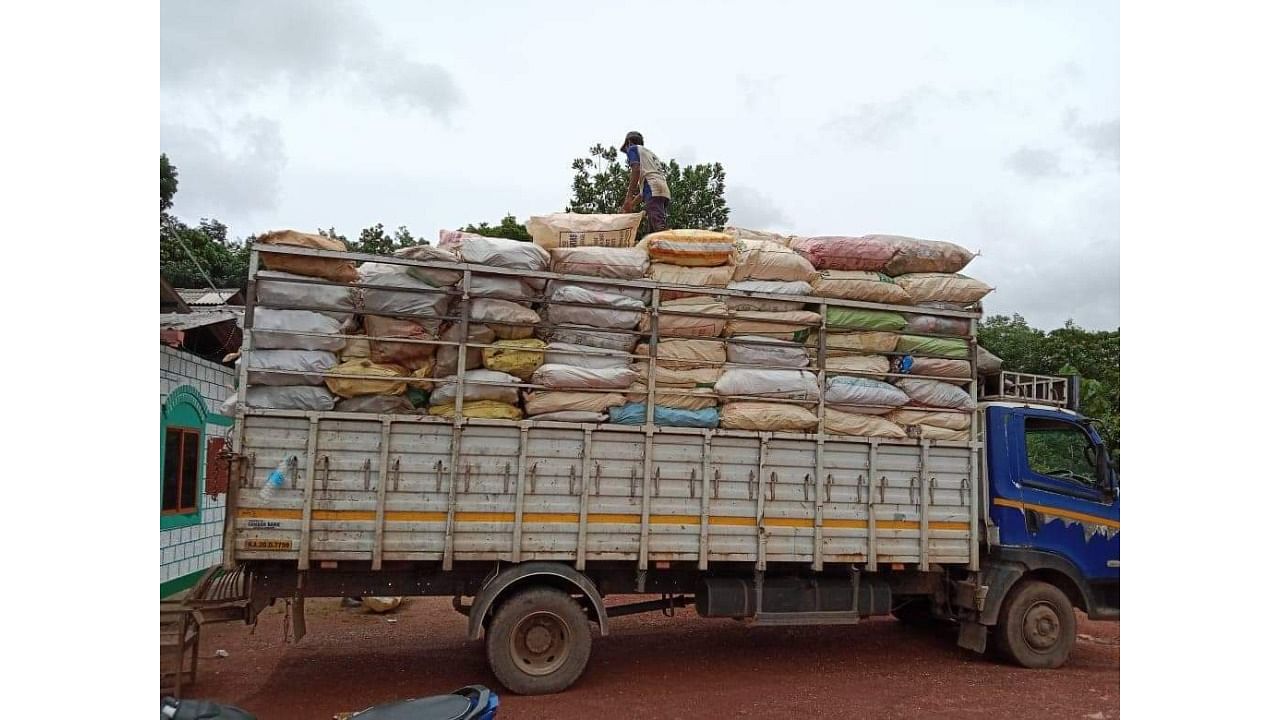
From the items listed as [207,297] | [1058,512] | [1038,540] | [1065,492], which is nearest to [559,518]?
[1038,540]

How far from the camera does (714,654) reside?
6.96 m

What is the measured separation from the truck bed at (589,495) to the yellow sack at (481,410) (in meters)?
0.07

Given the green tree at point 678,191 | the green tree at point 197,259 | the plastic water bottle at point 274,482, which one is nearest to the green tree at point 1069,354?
the green tree at point 678,191

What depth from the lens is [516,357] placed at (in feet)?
18.4

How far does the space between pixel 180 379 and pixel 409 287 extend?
380 centimetres

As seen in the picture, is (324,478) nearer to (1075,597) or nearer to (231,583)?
(231,583)

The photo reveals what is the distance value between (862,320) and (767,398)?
1049 millimetres

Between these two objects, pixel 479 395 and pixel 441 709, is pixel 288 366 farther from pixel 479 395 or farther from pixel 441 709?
pixel 441 709

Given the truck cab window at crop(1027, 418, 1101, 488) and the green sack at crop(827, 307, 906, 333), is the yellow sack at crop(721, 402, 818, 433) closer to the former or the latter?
the green sack at crop(827, 307, 906, 333)

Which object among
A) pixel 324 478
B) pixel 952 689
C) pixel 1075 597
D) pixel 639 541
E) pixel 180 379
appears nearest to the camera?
pixel 324 478

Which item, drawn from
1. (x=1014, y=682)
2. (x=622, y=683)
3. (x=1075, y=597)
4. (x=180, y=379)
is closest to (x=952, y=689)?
(x=1014, y=682)

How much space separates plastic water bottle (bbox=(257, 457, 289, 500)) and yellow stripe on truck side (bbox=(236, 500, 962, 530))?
93mm

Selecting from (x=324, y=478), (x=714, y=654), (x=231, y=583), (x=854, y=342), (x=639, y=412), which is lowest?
(x=714, y=654)

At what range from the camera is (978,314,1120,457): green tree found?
15.1 metres
